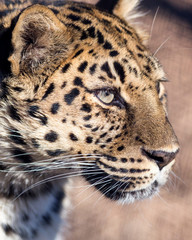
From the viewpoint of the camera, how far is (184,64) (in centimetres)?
445

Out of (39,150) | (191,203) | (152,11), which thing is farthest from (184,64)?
(39,150)

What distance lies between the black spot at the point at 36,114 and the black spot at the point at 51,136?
0.06 metres

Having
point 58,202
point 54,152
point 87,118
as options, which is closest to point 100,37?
point 87,118

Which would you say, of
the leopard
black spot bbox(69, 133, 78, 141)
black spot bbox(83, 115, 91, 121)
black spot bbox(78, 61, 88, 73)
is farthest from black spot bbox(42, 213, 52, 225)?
black spot bbox(78, 61, 88, 73)

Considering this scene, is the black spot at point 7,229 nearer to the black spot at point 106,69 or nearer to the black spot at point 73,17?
the black spot at point 106,69

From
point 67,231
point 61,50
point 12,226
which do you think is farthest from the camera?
point 67,231

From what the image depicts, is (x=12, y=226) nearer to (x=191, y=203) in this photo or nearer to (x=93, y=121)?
(x=93, y=121)

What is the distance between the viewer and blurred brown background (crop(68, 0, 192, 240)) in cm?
383

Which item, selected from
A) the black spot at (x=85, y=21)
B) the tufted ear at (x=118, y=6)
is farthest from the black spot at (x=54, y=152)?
the tufted ear at (x=118, y=6)

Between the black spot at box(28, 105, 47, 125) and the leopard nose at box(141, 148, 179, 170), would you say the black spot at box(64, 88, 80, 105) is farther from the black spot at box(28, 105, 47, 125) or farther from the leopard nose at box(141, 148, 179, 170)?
the leopard nose at box(141, 148, 179, 170)

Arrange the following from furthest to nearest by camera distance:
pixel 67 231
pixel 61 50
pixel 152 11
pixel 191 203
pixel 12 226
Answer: pixel 152 11 < pixel 191 203 < pixel 67 231 < pixel 12 226 < pixel 61 50

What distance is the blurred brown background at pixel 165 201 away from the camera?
3.83 meters

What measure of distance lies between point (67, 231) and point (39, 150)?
934 millimetres

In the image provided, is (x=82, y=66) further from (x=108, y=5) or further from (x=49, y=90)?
(x=108, y=5)
